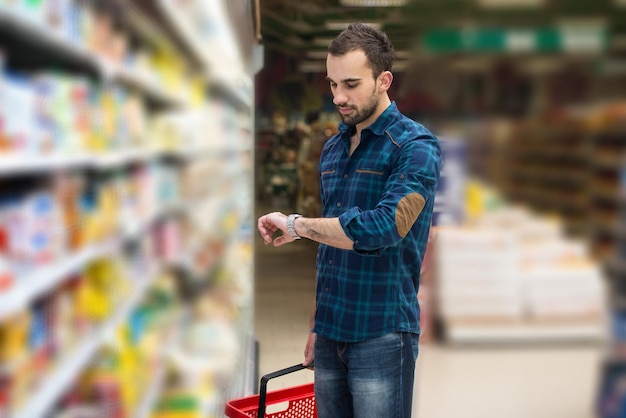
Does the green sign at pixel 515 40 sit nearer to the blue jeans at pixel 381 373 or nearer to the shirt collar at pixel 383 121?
the shirt collar at pixel 383 121

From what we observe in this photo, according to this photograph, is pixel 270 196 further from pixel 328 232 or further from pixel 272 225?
pixel 328 232

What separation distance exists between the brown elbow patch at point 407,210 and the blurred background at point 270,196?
0.08m

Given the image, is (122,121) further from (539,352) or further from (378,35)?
(539,352)

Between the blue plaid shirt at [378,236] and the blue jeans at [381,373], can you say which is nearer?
the blue plaid shirt at [378,236]

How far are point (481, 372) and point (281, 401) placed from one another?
832mm

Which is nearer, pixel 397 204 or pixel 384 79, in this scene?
pixel 397 204

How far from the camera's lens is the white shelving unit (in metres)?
1.30

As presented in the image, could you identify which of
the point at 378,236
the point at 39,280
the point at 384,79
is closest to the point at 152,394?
the point at 39,280

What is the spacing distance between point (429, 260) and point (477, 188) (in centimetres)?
61

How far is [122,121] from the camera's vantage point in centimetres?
204

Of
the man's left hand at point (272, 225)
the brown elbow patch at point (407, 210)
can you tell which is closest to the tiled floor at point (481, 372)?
the brown elbow patch at point (407, 210)

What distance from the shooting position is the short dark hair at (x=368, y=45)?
142 cm

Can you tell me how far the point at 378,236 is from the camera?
131 cm

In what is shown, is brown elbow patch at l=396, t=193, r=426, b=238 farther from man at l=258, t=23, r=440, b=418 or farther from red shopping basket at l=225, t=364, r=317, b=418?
red shopping basket at l=225, t=364, r=317, b=418
